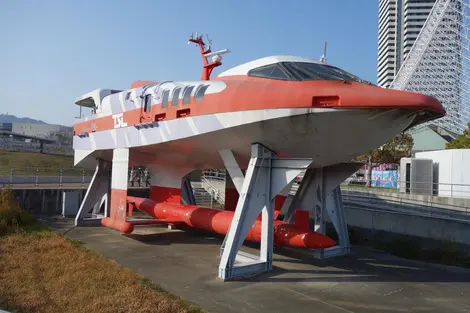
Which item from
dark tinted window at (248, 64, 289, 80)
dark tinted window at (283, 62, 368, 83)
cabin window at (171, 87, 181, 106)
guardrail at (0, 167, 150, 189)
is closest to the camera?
dark tinted window at (283, 62, 368, 83)

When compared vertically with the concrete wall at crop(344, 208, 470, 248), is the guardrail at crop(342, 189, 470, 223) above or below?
above

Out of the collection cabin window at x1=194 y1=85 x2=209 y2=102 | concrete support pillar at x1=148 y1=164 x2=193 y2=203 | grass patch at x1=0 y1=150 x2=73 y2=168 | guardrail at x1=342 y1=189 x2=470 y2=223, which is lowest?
guardrail at x1=342 y1=189 x2=470 y2=223

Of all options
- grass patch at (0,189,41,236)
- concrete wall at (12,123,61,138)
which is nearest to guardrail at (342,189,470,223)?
grass patch at (0,189,41,236)

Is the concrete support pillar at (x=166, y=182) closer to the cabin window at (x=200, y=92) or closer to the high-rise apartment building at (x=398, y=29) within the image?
the cabin window at (x=200, y=92)

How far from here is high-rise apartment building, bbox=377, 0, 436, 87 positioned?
159m

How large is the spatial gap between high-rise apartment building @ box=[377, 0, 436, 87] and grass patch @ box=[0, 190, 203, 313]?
164 metres

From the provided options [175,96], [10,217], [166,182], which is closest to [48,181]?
[10,217]

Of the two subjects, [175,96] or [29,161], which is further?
[29,161]

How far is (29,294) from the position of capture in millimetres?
7809

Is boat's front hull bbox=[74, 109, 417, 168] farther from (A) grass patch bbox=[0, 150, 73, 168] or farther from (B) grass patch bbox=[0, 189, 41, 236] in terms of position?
→ (A) grass patch bbox=[0, 150, 73, 168]

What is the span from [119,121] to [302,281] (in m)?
9.58

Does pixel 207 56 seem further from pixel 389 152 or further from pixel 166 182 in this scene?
pixel 389 152

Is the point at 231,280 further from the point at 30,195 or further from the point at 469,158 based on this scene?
the point at 469,158

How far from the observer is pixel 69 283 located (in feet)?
28.3
